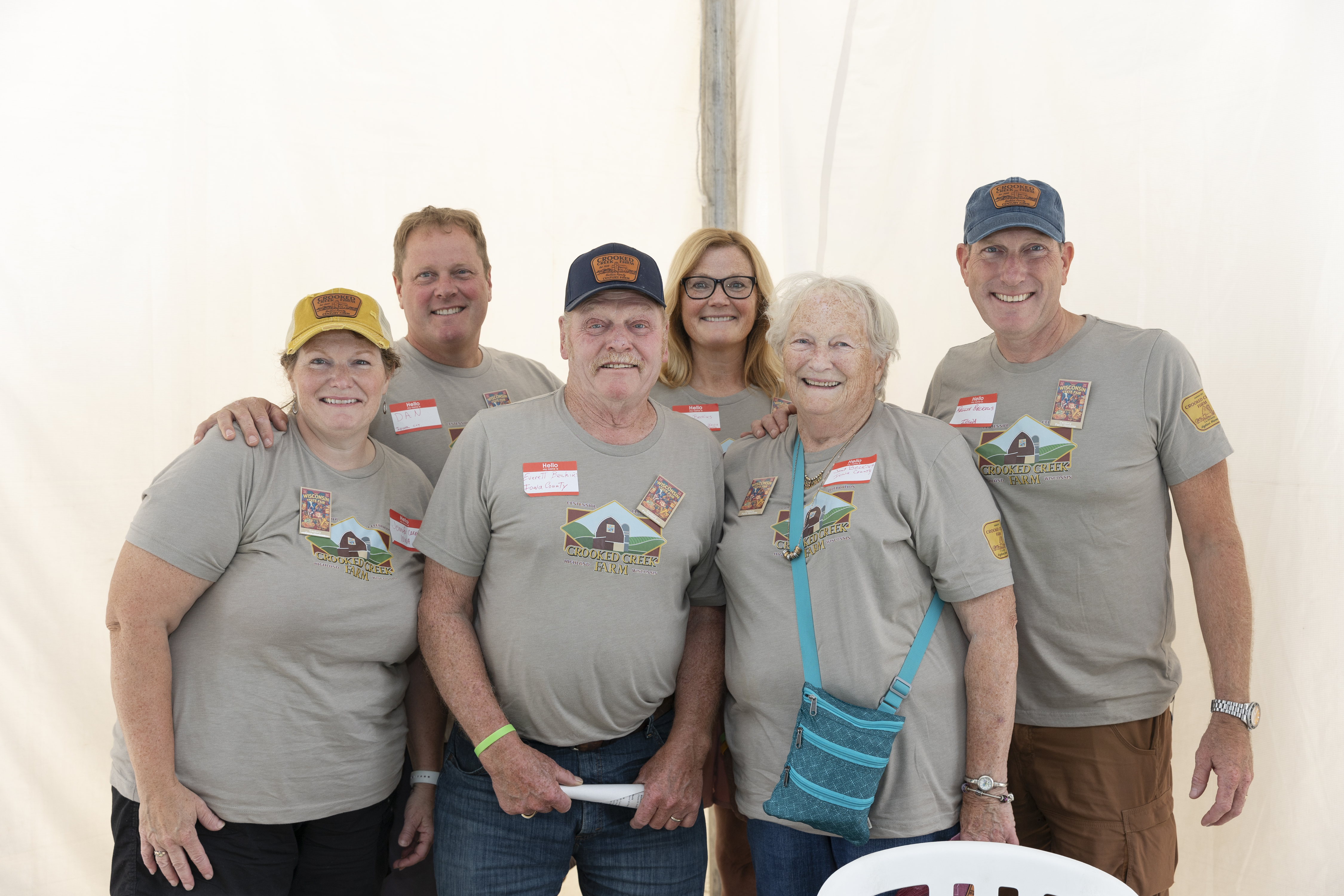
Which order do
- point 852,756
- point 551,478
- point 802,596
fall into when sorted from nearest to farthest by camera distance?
point 852,756 < point 802,596 < point 551,478

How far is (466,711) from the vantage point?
5.24 ft

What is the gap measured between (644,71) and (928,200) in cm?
120

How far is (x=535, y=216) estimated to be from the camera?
294 centimetres

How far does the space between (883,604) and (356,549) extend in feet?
3.35

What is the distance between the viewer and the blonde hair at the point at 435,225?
2254 millimetres

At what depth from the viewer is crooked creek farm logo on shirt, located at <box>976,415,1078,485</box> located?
1688mm

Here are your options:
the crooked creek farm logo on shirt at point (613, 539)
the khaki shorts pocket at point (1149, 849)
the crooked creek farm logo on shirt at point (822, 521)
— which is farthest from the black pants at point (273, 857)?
the khaki shorts pocket at point (1149, 849)

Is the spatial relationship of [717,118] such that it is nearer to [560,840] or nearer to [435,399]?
[435,399]

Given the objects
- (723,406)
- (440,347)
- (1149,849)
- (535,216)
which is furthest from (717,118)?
(1149,849)

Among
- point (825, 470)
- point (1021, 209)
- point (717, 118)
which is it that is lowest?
point (825, 470)

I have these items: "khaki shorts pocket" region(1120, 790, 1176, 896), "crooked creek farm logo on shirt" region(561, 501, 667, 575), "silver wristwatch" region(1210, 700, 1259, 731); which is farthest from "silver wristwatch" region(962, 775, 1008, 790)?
"crooked creek farm logo on shirt" region(561, 501, 667, 575)

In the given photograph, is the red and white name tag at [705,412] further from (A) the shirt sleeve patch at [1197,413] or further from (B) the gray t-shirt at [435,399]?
(A) the shirt sleeve patch at [1197,413]

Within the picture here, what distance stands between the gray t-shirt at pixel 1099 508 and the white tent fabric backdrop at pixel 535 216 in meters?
0.57

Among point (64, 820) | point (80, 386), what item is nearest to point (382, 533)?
point (80, 386)
